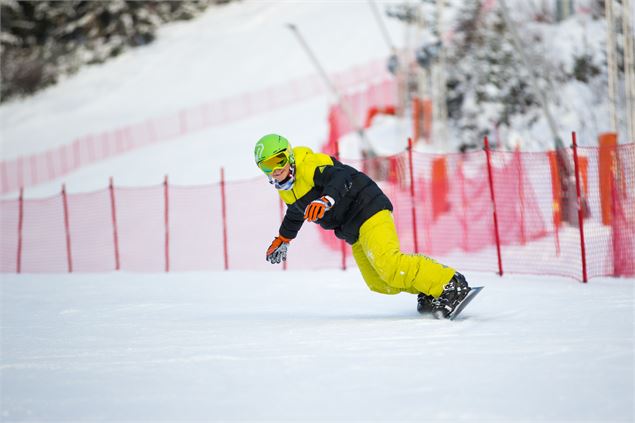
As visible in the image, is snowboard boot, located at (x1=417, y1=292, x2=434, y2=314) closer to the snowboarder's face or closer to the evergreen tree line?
the snowboarder's face

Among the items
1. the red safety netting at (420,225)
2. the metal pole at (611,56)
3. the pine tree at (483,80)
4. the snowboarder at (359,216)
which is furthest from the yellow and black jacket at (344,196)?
the pine tree at (483,80)

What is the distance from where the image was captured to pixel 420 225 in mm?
17656

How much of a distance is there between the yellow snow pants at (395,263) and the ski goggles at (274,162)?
85cm

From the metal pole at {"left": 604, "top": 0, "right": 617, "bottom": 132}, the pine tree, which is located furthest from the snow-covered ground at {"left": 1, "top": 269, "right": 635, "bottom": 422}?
the pine tree

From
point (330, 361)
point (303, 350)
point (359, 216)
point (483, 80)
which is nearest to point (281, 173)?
point (359, 216)

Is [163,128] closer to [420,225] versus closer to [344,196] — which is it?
[420,225]

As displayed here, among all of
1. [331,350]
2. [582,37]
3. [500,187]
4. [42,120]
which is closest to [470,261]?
[500,187]

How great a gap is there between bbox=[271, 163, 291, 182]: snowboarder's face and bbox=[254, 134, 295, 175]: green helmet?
3 cm

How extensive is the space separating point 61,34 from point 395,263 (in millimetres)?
62412

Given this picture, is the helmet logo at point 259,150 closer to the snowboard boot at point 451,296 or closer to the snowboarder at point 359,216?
the snowboarder at point 359,216

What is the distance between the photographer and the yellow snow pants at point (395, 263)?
6461mm

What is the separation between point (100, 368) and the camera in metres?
5.16

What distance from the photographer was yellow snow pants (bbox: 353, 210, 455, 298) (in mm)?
6461

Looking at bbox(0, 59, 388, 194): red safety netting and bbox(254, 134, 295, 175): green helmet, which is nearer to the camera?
bbox(254, 134, 295, 175): green helmet
